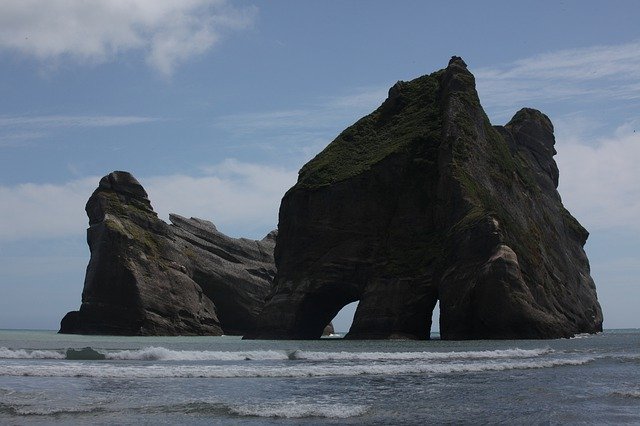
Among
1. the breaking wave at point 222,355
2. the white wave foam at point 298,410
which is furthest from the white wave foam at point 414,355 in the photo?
the white wave foam at point 298,410

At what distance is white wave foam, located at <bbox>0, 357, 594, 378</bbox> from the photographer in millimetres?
29766

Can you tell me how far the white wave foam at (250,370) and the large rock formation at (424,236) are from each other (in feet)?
104

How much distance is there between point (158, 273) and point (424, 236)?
3301 centimetres

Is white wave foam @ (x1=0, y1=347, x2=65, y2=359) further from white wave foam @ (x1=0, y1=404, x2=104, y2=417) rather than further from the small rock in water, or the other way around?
white wave foam @ (x1=0, y1=404, x2=104, y2=417)

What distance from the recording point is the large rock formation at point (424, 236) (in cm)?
6756

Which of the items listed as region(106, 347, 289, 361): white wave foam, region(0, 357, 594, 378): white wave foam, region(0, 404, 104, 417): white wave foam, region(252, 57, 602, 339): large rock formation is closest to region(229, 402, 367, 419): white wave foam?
region(0, 404, 104, 417): white wave foam

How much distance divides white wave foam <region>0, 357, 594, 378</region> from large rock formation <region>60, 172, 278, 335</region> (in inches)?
2291

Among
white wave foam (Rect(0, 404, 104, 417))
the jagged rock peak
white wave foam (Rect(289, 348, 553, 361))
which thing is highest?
the jagged rock peak

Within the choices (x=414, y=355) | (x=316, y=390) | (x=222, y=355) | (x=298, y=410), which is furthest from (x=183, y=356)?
(x=298, y=410)

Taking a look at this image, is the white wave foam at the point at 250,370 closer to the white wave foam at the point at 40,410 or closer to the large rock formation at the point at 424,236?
the white wave foam at the point at 40,410

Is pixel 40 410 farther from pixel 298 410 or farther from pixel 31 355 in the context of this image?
pixel 31 355

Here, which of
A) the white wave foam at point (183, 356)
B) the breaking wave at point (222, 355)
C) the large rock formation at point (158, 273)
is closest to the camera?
the white wave foam at point (183, 356)

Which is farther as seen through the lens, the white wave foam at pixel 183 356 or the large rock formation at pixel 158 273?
the large rock formation at pixel 158 273

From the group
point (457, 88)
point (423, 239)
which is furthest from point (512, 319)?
point (457, 88)
